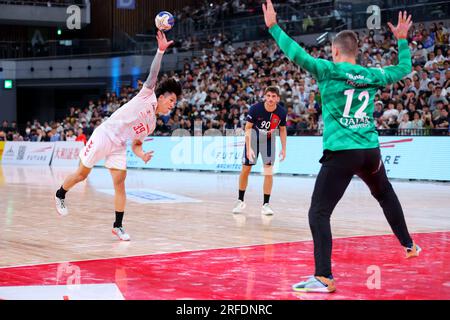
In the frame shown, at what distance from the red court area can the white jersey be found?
1.84 m

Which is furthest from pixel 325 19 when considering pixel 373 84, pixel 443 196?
pixel 373 84

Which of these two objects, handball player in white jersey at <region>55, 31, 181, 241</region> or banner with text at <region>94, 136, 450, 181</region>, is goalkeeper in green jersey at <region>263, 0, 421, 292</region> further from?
banner with text at <region>94, 136, 450, 181</region>

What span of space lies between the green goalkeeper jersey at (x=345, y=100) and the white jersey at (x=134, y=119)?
3.24m

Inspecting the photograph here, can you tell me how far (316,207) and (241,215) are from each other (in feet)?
20.0

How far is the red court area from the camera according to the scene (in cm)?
579

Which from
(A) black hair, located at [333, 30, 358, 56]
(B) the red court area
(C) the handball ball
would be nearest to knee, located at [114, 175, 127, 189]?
(B) the red court area

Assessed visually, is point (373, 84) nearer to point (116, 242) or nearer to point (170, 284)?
point (170, 284)

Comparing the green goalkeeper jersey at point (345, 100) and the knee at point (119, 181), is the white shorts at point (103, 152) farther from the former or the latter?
the green goalkeeper jersey at point (345, 100)

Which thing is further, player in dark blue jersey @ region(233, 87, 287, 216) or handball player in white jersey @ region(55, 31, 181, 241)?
player in dark blue jersey @ region(233, 87, 287, 216)

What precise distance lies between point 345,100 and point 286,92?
19.6 metres

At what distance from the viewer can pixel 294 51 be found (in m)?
5.69

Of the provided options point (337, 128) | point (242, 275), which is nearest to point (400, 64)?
point (337, 128)

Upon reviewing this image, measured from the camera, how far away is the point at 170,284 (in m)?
6.20

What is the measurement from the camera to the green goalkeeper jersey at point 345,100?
19.3ft
